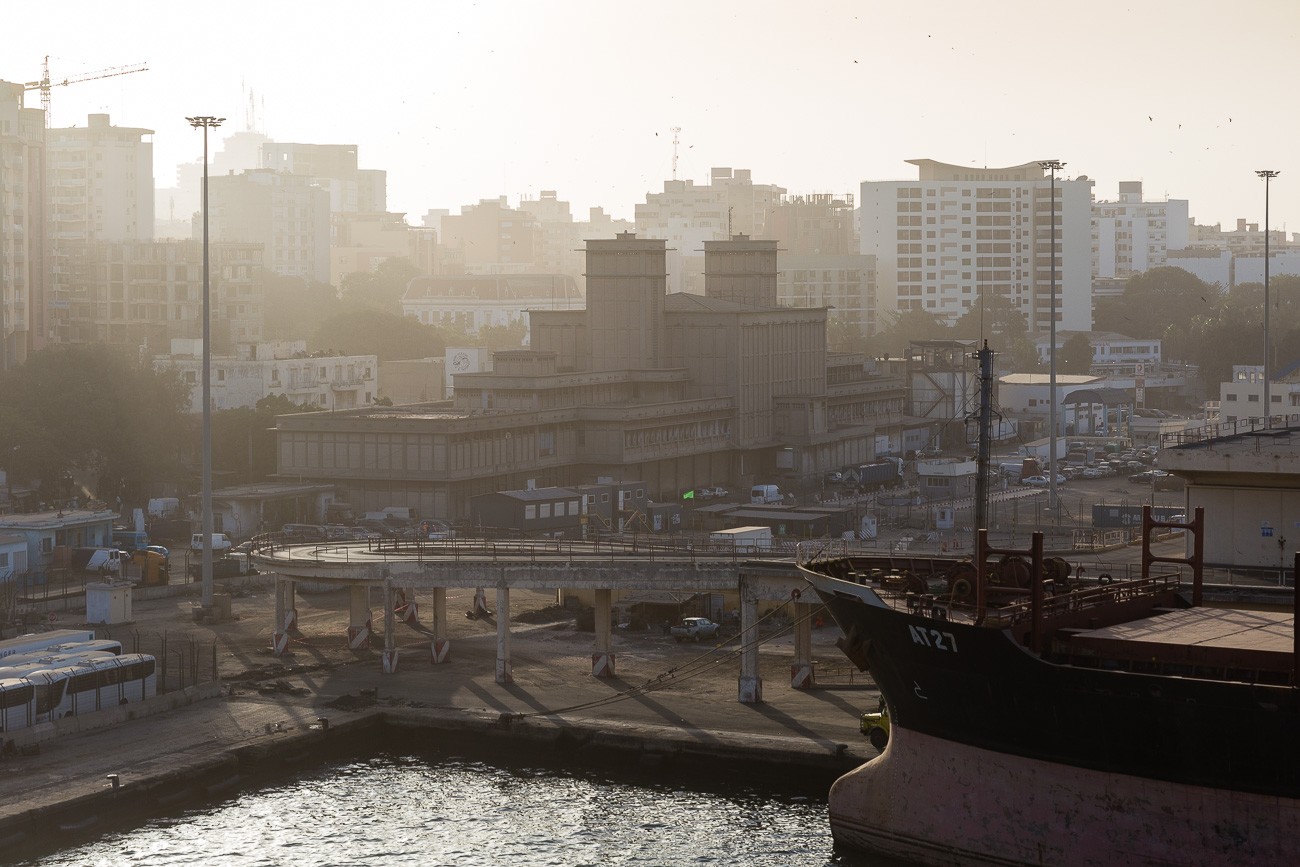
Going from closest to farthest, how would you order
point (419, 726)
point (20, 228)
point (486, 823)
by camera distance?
point (486, 823), point (419, 726), point (20, 228)

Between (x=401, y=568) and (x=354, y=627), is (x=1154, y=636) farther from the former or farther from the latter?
(x=354, y=627)

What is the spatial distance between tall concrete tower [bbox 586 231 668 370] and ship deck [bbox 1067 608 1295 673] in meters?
48.1

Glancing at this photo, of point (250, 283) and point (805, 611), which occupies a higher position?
point (250, 283)

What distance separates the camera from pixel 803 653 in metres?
36.6

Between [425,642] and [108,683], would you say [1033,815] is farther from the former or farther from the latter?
[425,642]

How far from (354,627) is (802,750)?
45.5 feet

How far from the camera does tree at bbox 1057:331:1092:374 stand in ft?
413

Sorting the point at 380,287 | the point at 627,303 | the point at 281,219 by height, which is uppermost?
the point at 281,219

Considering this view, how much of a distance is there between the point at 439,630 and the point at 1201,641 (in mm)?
19162

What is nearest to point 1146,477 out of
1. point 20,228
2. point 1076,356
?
point 1076,356

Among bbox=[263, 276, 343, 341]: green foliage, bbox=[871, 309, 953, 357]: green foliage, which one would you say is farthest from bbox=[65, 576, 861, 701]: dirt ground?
bbox=[871, 309, 953, 357]: green foliage

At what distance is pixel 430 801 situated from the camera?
30562 millimetres

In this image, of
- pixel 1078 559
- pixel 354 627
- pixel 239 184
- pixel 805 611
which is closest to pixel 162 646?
pixel 354 627

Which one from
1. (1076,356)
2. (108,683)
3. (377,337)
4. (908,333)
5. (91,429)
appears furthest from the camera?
(908,333)
